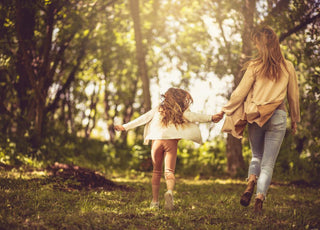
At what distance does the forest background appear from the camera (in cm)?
859

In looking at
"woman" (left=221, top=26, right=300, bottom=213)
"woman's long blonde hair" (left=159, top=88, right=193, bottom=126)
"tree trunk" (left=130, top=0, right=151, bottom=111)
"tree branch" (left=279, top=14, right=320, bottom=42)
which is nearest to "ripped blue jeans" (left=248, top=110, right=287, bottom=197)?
"woman" (left=221, top=26, right=300, bottom=213)

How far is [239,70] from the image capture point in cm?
930

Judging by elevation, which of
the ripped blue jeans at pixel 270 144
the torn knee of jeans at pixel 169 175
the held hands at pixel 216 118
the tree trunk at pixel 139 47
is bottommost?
the torn knee of jeans at pixel 169 175

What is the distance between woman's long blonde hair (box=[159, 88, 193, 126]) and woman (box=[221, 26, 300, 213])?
580 millimetres

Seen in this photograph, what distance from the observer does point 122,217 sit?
4320 mm

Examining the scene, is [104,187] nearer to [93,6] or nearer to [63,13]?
[63,13]

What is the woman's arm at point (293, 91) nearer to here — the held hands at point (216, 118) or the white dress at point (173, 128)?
the held hands at point (216, 118)

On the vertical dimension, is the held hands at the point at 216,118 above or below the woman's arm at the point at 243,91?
below

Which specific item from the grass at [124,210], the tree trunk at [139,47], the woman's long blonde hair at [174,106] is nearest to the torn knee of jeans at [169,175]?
the grass at [124,210]

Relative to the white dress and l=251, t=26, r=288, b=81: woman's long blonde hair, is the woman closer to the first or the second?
l=251, t=26, r=288, b=81: woman's long blonde hair

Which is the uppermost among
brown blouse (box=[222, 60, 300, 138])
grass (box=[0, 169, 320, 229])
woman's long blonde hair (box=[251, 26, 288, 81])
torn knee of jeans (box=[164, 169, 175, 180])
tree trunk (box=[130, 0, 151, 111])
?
tree trunk (box=[130, 0, 151, 111])

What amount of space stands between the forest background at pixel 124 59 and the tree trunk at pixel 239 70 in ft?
0.09

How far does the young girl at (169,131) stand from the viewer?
5.02 metres

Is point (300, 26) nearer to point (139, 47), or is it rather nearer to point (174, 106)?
point (139, 47)
